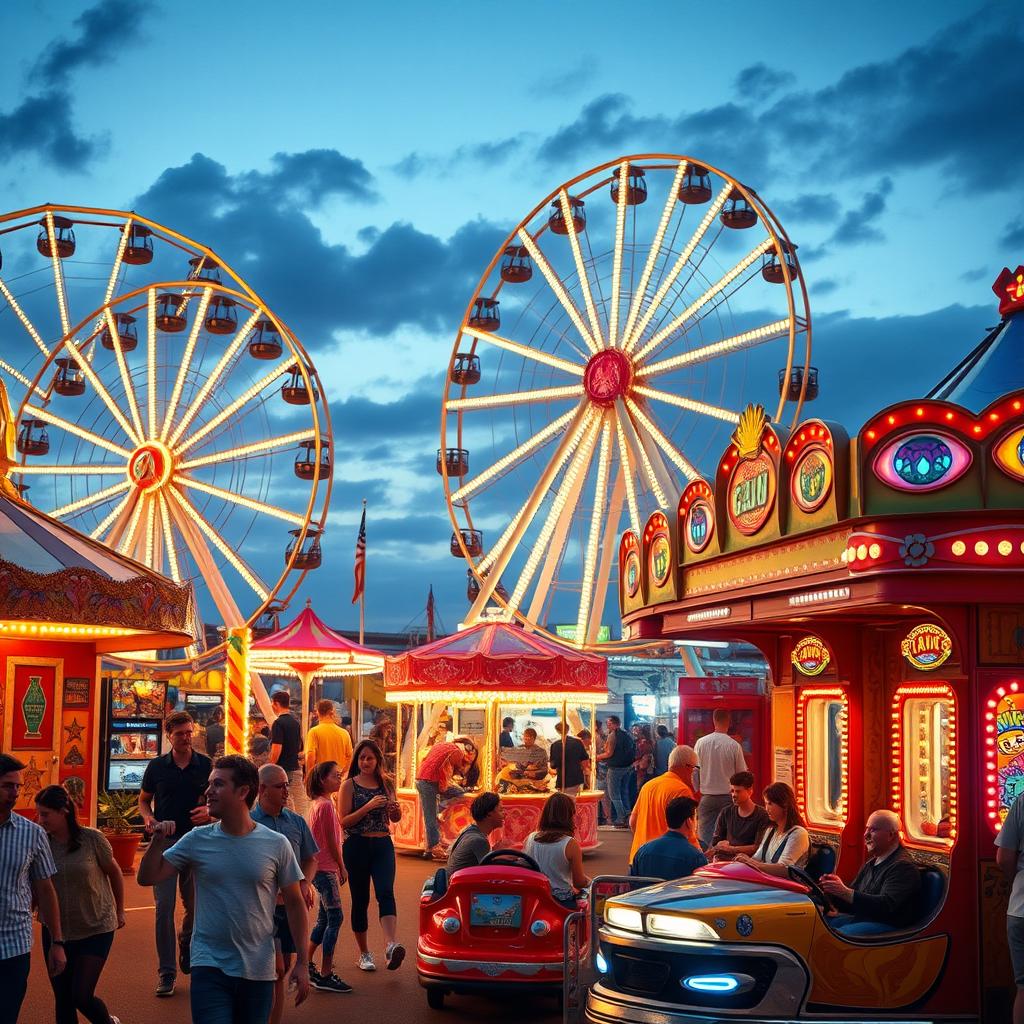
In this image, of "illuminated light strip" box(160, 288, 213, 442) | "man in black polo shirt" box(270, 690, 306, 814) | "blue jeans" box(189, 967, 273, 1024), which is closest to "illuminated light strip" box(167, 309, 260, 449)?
"illuminated light strip" box(160, 288, 213, 442)

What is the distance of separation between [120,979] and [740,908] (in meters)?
4.77

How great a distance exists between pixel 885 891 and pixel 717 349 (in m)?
14.8

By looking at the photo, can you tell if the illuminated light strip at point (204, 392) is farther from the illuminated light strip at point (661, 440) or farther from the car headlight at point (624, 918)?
the car headlight at point (624, 918)

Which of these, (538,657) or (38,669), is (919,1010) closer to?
(38,669)

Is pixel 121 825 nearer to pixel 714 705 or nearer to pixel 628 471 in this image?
pixel 714 705

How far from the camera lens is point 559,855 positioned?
8.41 meters

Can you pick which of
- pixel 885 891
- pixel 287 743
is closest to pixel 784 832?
pixel 885 891

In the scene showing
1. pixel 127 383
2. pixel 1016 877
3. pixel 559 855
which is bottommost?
pixel 559 855

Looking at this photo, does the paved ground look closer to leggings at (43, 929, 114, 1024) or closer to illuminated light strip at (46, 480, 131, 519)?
leggings at (43, 929, 114, 1024)

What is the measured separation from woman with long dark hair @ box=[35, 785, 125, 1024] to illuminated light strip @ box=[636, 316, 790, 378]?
14.8m

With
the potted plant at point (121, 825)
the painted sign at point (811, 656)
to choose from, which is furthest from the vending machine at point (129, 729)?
the painted sign at point (811, 656)

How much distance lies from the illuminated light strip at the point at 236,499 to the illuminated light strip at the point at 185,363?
1008 mm

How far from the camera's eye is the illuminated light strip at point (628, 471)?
21516 millimetres

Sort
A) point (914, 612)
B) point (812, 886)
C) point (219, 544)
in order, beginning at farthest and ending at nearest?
point (219, 544), point (914, 612), point (812, 886)
